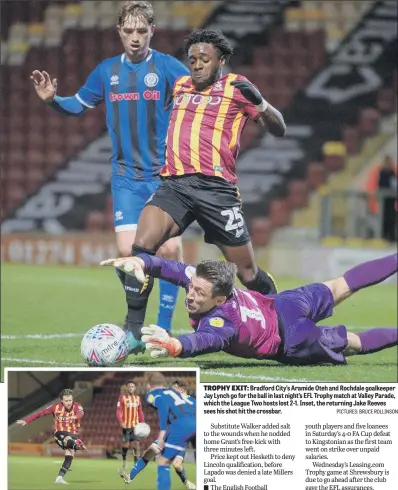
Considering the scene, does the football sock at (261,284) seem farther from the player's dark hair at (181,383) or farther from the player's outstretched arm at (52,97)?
the player's outstretched arm at (52,97)

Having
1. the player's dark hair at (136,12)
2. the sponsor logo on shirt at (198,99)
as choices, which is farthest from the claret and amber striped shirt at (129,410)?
the player's dark hair at (136,12)

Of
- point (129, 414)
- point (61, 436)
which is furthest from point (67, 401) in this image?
point (129, 414)

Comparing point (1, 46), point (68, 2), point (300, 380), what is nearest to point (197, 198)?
point (300, 380)

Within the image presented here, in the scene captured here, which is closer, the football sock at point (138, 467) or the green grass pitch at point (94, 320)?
the football sock at point (138, 467)

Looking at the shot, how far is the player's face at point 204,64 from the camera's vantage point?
4602mm

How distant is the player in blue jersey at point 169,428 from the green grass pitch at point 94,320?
0.63ft

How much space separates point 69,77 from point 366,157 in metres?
3.50

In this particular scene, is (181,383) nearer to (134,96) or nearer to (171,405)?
(171,405)

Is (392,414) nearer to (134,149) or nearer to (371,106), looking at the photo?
(134,149)

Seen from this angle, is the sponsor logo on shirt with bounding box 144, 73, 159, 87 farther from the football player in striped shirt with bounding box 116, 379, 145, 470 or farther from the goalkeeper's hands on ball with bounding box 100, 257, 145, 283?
the football player in striped shirt with bounding box 116, 379, 145, 470

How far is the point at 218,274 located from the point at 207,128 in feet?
2.41

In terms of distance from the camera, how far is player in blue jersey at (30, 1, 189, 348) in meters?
4.85

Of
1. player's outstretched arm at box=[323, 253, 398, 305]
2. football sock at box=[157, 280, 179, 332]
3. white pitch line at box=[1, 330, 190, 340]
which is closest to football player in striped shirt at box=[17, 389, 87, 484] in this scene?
football sock at box=[157, 280, 179, 332]

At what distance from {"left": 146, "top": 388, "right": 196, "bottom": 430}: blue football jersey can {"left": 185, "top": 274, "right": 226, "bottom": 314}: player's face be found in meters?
0.41
